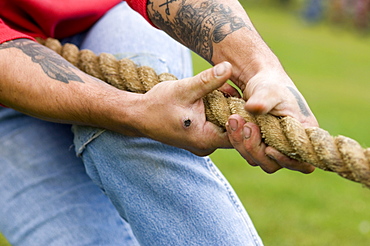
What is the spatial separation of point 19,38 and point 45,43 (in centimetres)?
24

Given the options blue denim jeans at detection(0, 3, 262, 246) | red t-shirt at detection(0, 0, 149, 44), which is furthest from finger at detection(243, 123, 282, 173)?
red t-shirt at detection(0, 0, 149, 44)

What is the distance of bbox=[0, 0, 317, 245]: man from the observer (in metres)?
1.20

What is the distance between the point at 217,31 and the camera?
1361 millimetres

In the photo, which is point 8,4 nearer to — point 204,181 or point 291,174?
point 204,181

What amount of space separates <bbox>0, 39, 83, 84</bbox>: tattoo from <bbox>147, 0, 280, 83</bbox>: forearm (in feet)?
0.99

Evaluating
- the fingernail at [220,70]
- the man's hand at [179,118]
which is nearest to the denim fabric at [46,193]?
the man's hand at [179,118]

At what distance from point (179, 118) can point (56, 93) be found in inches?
12.5

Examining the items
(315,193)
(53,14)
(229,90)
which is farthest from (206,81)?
(315,193)

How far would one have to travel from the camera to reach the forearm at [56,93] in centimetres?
127

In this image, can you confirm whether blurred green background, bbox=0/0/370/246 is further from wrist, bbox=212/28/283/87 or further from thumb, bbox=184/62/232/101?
thumb, bbox=184/62/232/101

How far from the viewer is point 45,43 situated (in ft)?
5.24

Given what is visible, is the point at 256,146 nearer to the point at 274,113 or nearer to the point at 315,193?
the point at 274,113

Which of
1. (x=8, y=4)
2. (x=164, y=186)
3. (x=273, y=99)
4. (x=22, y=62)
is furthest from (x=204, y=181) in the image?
(x=8, y=4)

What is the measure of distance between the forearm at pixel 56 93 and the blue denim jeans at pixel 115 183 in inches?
3.5
